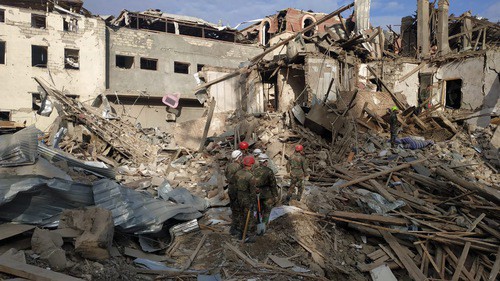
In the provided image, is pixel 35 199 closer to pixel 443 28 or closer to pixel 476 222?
pixel 476 222

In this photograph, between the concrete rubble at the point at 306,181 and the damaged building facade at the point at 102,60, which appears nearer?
the concrete rubble at the point at 306,181

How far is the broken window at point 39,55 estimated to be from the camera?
2124 centimetres

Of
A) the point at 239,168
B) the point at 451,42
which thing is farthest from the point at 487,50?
the point at 239,168

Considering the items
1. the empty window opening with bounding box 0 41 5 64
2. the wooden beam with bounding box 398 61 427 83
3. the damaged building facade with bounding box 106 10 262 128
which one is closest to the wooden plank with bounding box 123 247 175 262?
the wooden beam with bounding box 398 61 427 83

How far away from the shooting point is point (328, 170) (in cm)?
933

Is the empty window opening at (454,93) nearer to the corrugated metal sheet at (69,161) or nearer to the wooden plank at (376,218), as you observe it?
the wooden plank at (376,218)

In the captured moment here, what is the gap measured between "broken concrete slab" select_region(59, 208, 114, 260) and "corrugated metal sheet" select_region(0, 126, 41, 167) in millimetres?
1641

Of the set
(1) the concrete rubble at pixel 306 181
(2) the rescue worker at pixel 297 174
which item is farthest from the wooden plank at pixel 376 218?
(2) the rescue worker at pixel 297 174

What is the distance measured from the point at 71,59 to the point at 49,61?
→ 1.34 meters

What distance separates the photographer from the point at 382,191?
23.4ft

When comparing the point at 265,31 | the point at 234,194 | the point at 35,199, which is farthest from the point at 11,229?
the point at 265,31

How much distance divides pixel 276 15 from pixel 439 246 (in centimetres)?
2594

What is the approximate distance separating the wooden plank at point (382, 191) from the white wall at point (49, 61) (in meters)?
18.3

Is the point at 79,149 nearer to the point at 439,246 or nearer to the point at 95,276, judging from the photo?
the point at 95,276
